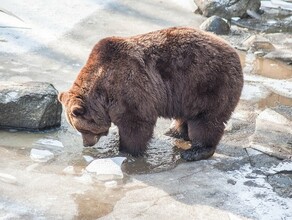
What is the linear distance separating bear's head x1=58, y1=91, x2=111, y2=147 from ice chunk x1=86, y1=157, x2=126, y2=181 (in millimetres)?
338

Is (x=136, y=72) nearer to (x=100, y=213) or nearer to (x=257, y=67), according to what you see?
(x=100, y=213)

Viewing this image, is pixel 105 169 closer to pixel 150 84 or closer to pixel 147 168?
pixel 147 168

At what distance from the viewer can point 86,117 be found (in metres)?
6.30

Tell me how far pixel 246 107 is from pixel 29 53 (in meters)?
3.50

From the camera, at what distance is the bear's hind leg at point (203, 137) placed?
6.43 meters

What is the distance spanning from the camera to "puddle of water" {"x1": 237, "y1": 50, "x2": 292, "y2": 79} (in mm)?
9570

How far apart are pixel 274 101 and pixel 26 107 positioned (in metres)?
3.49

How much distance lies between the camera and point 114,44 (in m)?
6.30

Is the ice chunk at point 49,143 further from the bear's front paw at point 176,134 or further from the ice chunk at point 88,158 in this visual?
the bear's front paw at point 176,134

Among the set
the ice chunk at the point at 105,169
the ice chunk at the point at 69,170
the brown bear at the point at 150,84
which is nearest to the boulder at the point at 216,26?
the brown bear at the point at 150,84

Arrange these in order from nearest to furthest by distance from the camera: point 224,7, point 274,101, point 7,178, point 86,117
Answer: point 7,178
point 86,117
point 274,101
point 224,7

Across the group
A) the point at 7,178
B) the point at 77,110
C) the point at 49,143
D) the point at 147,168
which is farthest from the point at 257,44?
the point at 7,178

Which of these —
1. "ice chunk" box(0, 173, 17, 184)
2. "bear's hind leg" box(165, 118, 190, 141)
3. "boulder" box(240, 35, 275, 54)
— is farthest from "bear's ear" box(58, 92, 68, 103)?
"boulder" box(240, 35, 275, 54)

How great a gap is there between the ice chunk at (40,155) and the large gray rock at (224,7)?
696 centimetres
